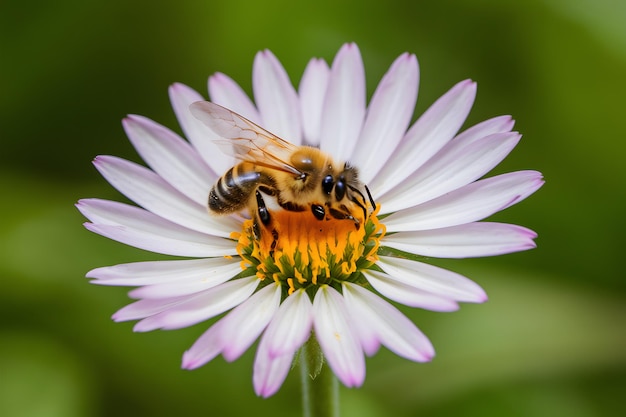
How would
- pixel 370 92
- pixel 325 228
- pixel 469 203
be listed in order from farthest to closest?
1. pixel 370 92
2. pixel 325 228
3. pixel 469 203

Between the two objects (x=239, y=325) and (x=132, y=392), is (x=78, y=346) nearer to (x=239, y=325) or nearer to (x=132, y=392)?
(x=132, y=392)

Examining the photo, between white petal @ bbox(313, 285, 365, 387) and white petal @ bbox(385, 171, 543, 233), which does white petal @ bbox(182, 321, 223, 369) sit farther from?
white petal @ bbox(385, 171, 543, 233)

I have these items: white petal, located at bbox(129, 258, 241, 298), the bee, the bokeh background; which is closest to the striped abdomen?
the bee

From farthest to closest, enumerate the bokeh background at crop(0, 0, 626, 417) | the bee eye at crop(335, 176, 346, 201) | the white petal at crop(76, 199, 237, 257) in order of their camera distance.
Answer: the bokeh background at crop(0, 0, 626, 417) < the bee eye at crop(335, 176, 346, 201) < the white petal at crop(76, 199, 237, 257)

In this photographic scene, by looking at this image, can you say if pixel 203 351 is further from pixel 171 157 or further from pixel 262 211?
pixel 171 157

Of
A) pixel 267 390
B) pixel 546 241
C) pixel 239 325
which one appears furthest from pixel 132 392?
pixel 546 241

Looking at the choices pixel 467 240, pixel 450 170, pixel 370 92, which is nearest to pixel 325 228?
pixel 450 170

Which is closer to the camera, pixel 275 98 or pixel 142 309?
pixel 142 309
